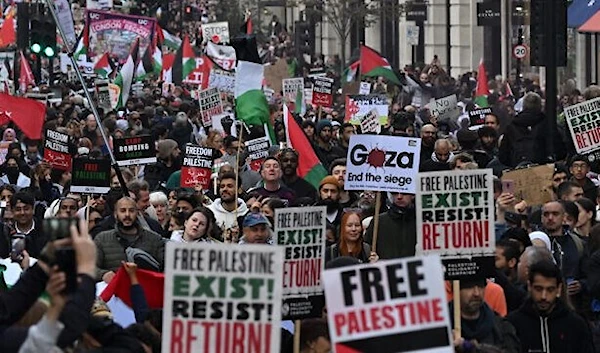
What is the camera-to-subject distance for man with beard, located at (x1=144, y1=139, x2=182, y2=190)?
2153 cm

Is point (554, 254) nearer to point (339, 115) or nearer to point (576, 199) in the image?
point (576, 199)

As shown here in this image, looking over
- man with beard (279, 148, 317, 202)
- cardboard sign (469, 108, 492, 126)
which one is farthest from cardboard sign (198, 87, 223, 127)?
man with beard (279, 148, 317, 202)

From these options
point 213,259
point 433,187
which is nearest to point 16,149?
point 433,187

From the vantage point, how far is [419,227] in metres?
10.8

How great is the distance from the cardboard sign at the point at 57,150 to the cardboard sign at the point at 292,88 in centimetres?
1034

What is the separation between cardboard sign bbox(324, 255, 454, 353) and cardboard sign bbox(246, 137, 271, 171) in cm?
1265

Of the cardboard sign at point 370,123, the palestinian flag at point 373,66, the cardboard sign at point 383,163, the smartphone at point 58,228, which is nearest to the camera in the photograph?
the smartphone at point 58,228

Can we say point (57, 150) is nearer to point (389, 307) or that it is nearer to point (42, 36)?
point (42, 36)

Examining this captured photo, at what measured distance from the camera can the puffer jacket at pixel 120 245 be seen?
1394 cm

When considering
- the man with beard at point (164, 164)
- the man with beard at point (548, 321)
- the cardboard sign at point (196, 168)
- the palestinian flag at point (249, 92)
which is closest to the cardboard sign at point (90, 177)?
the cardboard sign at point (196, 168)

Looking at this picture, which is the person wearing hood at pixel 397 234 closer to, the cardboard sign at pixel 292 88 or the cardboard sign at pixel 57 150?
the cardboard sign at pixel 57 150

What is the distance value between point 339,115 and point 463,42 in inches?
698

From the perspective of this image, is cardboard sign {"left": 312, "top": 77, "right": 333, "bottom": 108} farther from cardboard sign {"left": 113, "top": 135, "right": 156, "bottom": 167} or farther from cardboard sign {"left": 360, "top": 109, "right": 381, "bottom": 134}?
cardboard sign {"left": 113, "top": 135, "right": 156, "bottom": 167}

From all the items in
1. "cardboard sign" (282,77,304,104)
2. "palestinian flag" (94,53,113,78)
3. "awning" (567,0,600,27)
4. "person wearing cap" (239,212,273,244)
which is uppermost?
"awning" (567,0,600,27)
